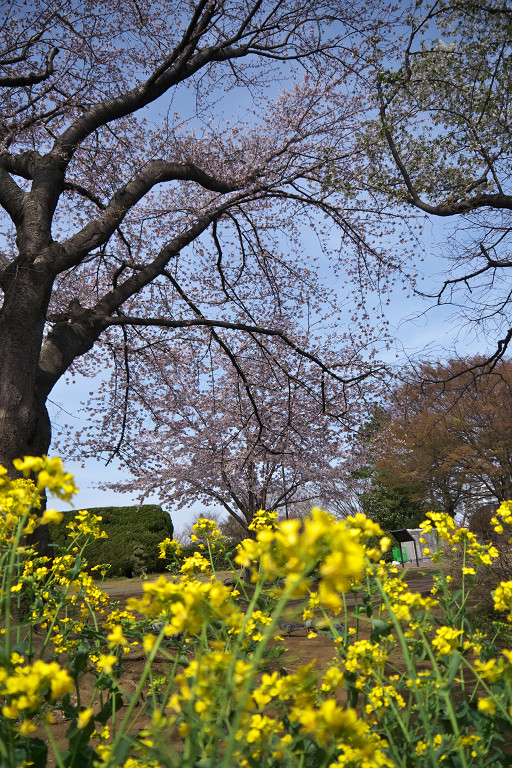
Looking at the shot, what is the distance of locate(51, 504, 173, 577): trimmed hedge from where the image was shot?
13.9m

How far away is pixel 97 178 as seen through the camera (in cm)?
880

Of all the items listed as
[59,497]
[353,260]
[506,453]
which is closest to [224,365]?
[353,260]

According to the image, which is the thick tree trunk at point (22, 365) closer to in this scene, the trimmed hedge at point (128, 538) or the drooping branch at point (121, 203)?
the drooping branch at point (121, 203)

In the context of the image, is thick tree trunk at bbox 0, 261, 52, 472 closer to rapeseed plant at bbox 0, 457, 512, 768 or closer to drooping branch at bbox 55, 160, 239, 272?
drooping branch at bbox 55, 160, 239, 272

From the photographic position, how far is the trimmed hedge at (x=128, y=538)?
1392 cm

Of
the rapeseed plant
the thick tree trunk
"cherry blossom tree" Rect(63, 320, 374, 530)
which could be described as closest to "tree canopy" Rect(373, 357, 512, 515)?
"cherry blossom tree" Rect(63, 320, 374, 530)

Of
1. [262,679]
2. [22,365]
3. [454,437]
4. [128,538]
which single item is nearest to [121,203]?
[22,365]

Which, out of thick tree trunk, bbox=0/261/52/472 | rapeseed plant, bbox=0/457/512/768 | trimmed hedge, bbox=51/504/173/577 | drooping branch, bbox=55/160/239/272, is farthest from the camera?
trimmed hedge, bbox=51/504/173/577

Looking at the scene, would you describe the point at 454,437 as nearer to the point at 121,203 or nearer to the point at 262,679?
the point at 121,203

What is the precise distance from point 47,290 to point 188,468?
6.71 m

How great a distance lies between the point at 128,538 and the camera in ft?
48.5

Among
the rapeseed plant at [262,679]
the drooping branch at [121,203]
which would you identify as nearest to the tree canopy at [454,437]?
the drooping branch at [121,203]

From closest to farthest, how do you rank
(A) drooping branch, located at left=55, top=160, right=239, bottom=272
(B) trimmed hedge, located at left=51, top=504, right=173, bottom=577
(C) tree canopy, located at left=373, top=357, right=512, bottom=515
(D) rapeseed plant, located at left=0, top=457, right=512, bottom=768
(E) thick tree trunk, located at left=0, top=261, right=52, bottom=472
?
(D) rapeseed plant, located at left=0, top=457, right=512, bottom=768, (E) thick tree trunk, located at left=0, top=261, right=52, bottom=472, (A) drooping branch, located at left=55, top=160, right=239, bottom=272, (B) trimmed hedge, located at left=51, top=504, right=173, bottom=577, (C) tree canopy, located at left=373, top=357, right=512, bottom=515

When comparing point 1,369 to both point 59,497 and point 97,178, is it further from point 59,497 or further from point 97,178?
point 59,497
